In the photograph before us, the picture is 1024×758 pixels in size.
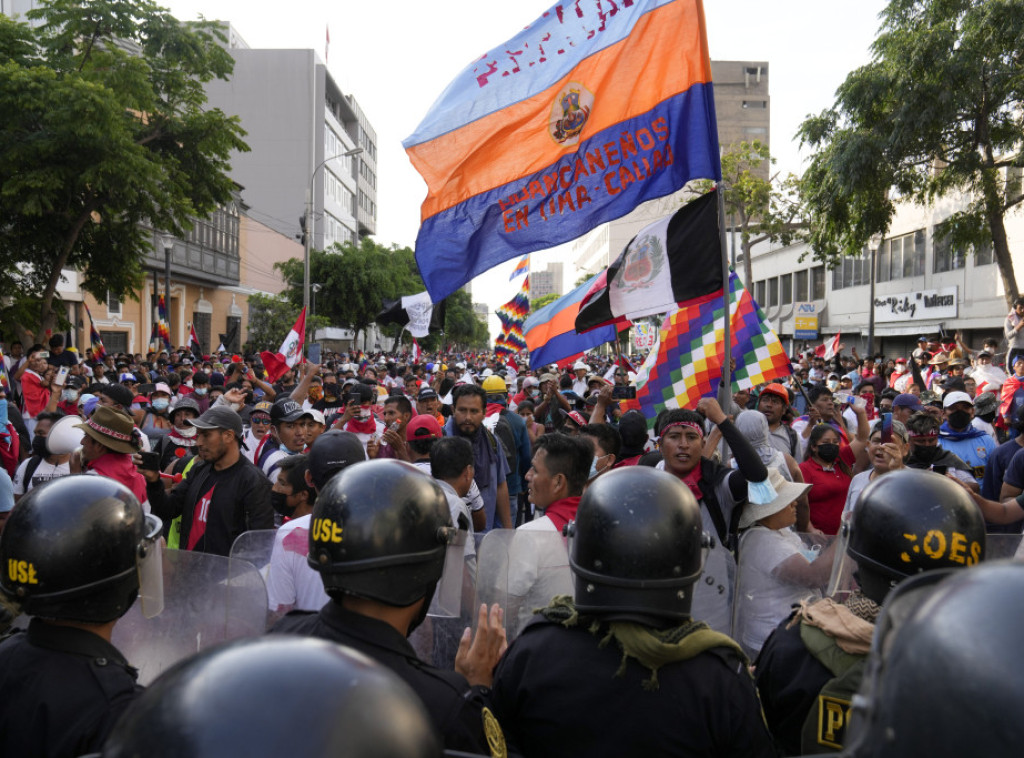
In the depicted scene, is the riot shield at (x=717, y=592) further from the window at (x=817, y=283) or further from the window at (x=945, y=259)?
the window at (x=817, y=283)

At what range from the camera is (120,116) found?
1636cm

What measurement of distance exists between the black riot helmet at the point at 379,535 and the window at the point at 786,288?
46788 millimetres

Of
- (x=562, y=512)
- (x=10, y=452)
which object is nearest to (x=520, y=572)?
(x=562, y=512)

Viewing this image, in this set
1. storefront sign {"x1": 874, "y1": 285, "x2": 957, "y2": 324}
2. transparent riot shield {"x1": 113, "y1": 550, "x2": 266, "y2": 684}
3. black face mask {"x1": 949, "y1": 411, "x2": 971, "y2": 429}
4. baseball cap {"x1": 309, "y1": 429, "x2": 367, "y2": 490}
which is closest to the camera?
transparent riot shield {"x1": 113, "y1": 550, "x2": 266, "y2": 684}

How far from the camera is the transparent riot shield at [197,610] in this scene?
9.52 feet

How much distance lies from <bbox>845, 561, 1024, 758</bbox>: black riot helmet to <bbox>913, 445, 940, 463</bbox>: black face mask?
5472mm

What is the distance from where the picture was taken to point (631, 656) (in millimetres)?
2139

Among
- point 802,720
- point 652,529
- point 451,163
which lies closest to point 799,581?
point 802,720

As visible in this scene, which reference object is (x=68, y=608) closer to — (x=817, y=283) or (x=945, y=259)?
(x=945, y=259)

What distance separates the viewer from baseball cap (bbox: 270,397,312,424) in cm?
674

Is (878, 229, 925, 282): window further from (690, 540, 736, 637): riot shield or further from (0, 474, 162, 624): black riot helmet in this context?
(0, 474, 162, 624): black riot helmet

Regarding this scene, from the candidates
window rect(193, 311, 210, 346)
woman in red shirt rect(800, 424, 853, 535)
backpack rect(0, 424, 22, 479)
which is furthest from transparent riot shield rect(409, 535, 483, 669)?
window rect(193, 311, 210, 346)

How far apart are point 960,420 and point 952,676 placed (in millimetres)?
7165

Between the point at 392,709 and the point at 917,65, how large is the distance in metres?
21.7
